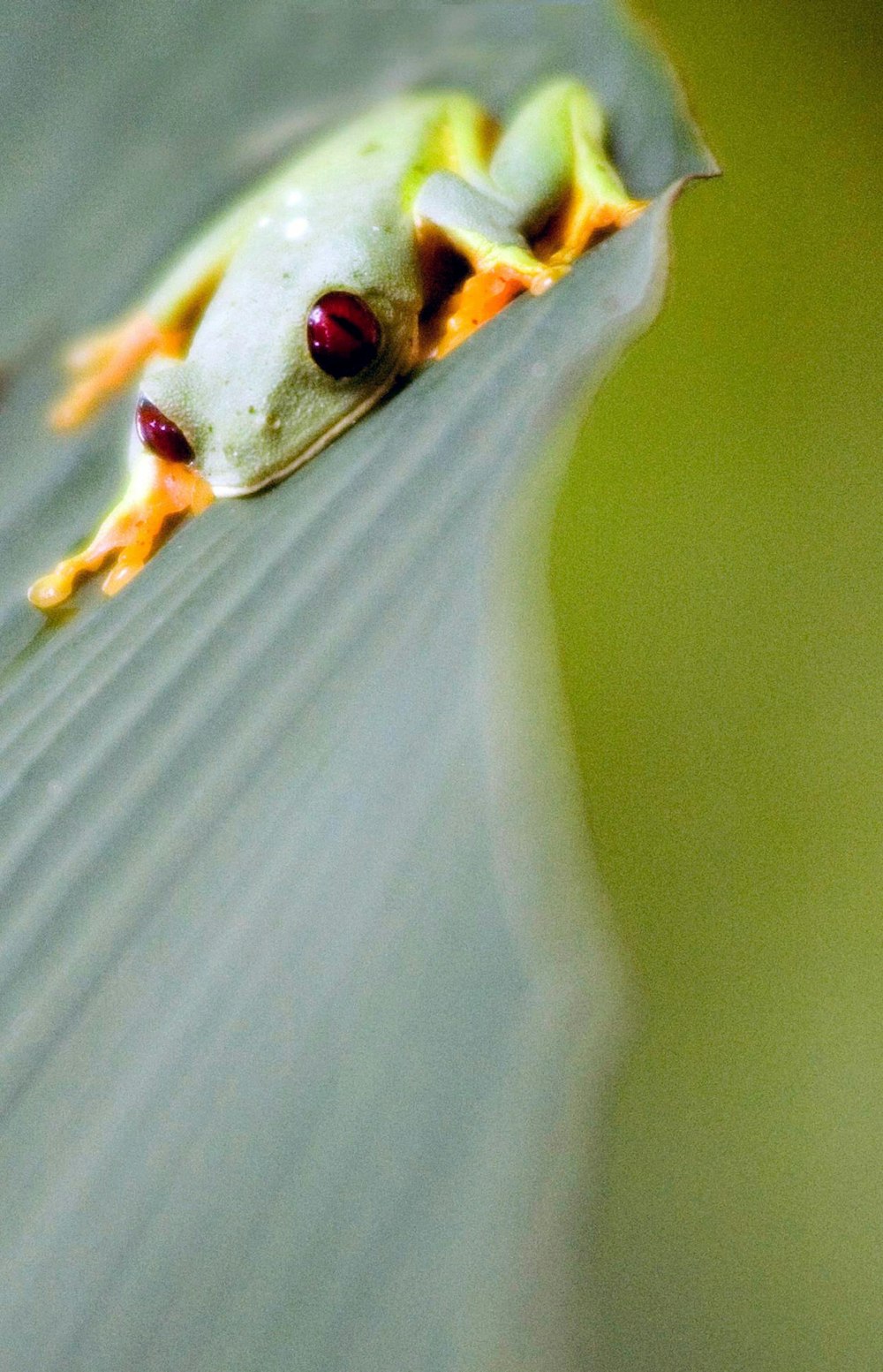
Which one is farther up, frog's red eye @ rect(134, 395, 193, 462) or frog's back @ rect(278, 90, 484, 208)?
frog's back @ rect(278, 90, 484, 208)

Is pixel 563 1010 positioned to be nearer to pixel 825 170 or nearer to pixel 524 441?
pixel 524 441

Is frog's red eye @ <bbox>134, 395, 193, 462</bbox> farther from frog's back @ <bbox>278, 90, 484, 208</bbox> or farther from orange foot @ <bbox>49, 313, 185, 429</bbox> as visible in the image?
frog's back @ <bbox>278, 90, 484, 208</bbox>

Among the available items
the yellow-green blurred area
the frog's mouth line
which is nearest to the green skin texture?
the frog's mouth line

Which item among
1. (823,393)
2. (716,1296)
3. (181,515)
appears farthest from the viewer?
(181,515)

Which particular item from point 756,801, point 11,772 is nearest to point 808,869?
point 756,801

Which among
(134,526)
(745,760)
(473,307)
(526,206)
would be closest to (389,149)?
(526,206)

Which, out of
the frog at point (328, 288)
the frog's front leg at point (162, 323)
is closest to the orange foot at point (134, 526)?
the frog at point (328, 288)
